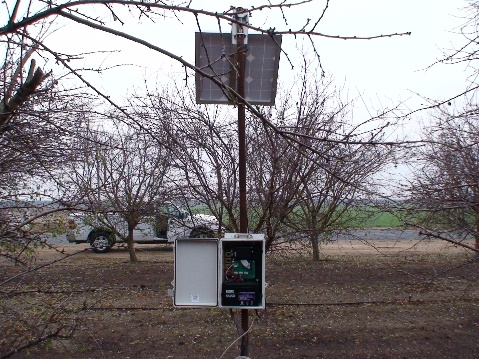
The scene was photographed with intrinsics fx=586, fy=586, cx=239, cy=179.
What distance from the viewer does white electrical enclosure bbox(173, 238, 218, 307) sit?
4.40 meters

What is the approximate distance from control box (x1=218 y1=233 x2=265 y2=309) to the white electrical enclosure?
0.22 ft

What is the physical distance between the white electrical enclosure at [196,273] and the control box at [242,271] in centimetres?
7

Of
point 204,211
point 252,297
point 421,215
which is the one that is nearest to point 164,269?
point 204,211

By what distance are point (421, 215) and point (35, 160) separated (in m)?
4.16

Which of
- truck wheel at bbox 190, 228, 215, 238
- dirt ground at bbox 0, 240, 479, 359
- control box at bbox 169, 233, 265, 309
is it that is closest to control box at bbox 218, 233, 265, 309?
control box at bbox 169, 233, 265, 309

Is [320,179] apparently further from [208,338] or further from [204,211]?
[208,338]

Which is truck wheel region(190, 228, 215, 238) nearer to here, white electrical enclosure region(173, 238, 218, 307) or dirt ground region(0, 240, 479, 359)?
dirt ground region(0, 240, 479, 359)

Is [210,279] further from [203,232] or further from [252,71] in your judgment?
[203,232]

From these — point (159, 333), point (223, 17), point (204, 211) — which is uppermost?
point (223, 17)

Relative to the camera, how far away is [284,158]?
649cm

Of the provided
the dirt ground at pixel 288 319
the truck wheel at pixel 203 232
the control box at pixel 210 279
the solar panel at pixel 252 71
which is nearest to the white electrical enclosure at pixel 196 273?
the control box at pixel 210 279

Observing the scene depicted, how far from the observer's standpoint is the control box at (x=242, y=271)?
4363 mm

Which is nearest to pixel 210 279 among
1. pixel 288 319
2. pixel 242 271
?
pixel 242 271

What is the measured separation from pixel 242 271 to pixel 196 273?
38 centimetres
